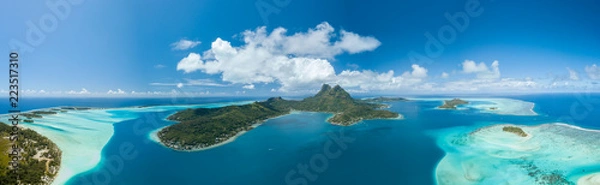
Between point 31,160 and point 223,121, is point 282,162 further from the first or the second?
point 223,121

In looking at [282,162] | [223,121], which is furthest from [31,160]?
[223,121]

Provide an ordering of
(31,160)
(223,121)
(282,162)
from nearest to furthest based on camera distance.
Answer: (31,160) < (282,162) < (223,121)

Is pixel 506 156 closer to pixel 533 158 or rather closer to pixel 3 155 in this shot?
pixel 533 158

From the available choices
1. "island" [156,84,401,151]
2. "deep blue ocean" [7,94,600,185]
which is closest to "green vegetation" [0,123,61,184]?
"deep blue ocean" [7,94,600,185]

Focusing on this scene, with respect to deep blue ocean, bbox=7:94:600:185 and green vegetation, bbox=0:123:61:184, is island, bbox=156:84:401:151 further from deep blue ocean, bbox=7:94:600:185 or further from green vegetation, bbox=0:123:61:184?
green vegetation, bbox=0:123:61:184

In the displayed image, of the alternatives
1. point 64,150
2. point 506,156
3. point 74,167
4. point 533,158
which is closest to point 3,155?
point 74,167

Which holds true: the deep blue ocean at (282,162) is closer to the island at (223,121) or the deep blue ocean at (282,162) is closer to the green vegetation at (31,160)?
the green vegetation at (31,160)

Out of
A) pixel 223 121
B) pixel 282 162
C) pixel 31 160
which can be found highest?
pixel 223 121

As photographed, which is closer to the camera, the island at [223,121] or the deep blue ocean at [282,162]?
the deep blue ocean at [282,162]

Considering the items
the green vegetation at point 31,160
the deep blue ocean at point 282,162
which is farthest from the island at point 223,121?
the green vegetation at point 31,160
